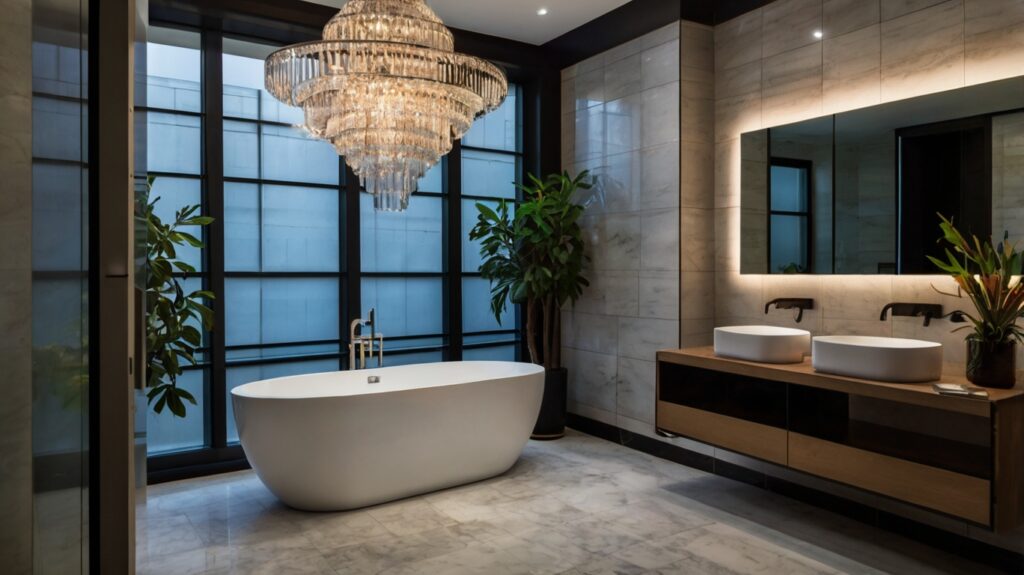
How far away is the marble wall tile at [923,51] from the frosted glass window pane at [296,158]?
333 centimetres

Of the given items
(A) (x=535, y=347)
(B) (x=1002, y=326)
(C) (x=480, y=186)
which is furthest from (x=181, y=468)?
(B) (x=1002, y=326)

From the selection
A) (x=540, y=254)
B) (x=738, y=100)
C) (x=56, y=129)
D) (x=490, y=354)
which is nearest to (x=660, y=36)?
(x=738, y=100)

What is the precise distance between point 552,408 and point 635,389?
659 millimetres

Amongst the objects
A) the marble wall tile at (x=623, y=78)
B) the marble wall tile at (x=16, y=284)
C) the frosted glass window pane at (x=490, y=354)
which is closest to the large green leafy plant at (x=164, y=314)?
the frosted glass window pane at (x=490, y=354)

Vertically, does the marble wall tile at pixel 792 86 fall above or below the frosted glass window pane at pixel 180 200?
above

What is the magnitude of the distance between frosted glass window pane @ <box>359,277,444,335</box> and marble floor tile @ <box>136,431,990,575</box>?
4.66ft

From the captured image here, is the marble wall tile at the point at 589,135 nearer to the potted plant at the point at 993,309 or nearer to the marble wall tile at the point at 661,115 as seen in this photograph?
the marble wall tile at the point at 661,115

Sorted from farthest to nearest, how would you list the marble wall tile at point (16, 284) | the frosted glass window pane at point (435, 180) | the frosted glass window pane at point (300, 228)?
the frosted glass window pane at point (435, 180) < the frosted glass window pane at point (300, 228) < the marble wall tile at point (16, 284)

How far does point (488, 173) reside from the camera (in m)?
5.20

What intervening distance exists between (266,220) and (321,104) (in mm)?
1704

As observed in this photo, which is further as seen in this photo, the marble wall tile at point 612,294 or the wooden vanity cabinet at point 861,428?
the marble wall tile at point 612,294

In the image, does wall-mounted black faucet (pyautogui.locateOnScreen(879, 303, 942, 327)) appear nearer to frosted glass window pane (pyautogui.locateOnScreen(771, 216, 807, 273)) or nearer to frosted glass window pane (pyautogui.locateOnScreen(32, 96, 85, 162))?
frosted glass window pane (pyautogui.locateOnScreen(771, 216, 807, 273))

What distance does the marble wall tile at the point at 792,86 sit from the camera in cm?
361

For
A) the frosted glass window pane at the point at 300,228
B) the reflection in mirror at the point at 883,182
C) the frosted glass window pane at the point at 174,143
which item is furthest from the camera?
the frosted glass window pane at the point at 300,228
